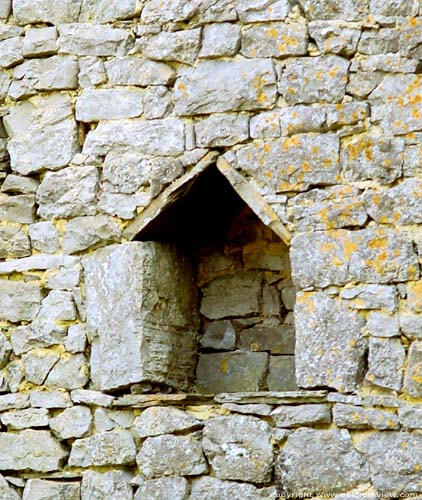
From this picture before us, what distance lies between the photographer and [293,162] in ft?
22.2

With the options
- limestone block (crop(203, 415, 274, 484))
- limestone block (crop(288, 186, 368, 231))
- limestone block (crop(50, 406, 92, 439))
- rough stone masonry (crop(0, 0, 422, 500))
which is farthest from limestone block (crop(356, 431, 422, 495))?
limestone block (crop(50, 406, 92, 439))

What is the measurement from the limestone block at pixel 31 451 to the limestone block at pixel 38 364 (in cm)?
25

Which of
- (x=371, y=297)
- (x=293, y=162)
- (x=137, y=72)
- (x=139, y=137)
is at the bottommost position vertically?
(x=371, y=297)

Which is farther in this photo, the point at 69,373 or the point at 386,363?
the point at 69,373

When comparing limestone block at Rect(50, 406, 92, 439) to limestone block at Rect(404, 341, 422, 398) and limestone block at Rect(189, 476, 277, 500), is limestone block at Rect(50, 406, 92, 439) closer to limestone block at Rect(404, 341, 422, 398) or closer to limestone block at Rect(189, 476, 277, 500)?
→ limestone block at Rect(189, 476, 277, 500)

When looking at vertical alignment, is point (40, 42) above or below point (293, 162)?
above

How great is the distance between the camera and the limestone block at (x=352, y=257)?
6.53 meters

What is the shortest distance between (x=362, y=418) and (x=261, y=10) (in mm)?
1888

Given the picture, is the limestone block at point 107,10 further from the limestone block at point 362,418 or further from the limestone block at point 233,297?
the limestone block at point 362,418

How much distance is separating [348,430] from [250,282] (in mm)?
1155

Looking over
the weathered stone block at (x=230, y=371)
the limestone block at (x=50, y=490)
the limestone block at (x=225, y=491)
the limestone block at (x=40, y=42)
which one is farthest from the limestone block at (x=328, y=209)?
the limestone block at (x=50, y=490)

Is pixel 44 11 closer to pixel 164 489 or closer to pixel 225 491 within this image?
pixel 164 489

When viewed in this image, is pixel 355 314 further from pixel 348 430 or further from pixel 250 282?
pixel 250 282

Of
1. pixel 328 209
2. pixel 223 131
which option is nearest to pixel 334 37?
pixel 223 131
